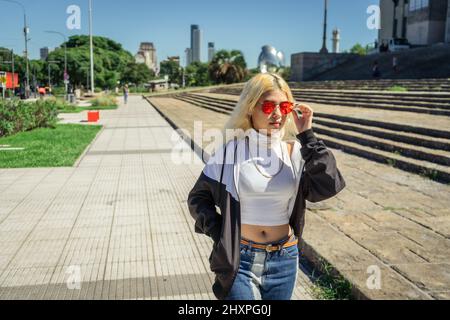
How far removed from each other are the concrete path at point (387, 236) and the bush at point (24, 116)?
1173 cm

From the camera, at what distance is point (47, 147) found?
473 inches

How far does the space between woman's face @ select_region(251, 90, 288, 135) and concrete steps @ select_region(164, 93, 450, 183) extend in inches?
222

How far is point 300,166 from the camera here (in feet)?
7.32

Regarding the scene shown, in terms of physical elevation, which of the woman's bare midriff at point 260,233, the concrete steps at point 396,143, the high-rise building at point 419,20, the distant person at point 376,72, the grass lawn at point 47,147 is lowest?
the grass lawn at point 47,147

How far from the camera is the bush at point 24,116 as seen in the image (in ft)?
47.8

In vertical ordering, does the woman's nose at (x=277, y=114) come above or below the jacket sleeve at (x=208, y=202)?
above

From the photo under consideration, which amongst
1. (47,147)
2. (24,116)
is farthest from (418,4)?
(47,147)

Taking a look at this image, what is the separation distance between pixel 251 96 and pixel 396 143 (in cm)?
766

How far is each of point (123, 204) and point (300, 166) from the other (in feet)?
15.5

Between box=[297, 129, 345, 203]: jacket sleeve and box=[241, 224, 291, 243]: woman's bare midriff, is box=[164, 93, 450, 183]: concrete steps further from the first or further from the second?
box=[241, 224, 291, 243]: woman's bare midriff

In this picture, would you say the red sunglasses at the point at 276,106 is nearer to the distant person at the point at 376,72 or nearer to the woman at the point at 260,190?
the woman at the point at 260,190
